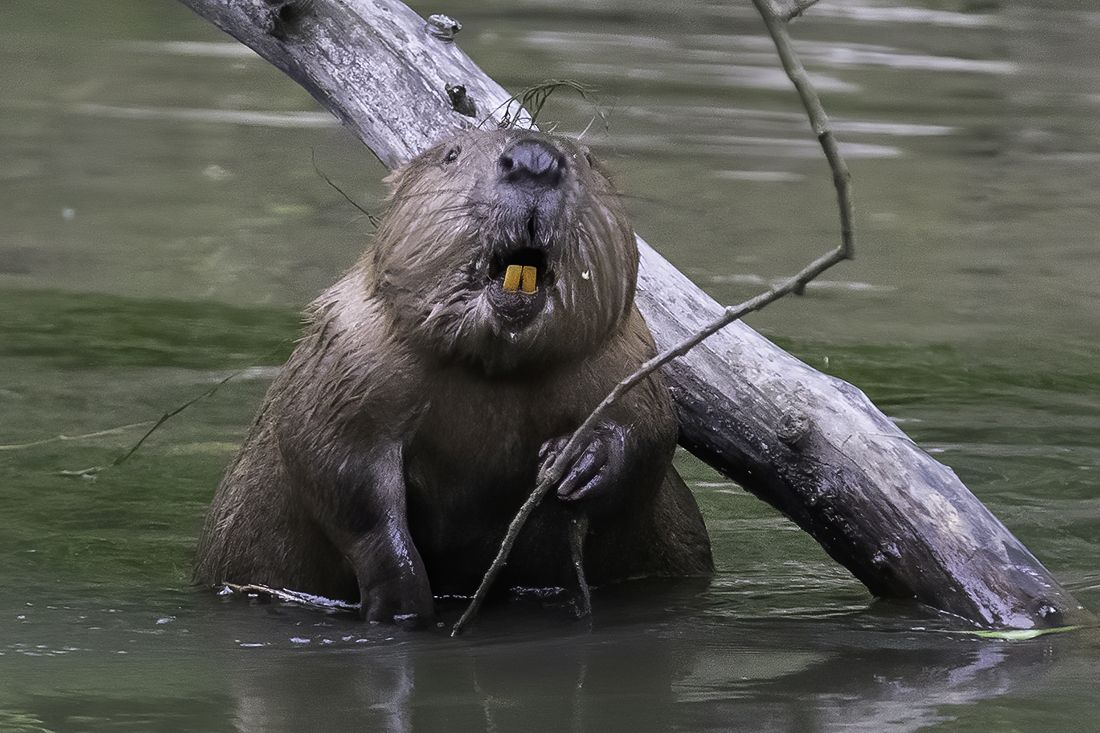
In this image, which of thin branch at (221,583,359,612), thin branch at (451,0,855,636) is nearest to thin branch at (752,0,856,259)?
thin branch at (451,0,855,636)

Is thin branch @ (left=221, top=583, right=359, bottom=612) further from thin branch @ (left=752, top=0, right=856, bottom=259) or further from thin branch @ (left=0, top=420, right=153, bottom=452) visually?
thin branch @ (left=752, top=0, right=856, bottom=259)

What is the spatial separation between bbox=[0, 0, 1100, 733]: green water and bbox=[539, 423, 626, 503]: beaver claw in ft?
0.99

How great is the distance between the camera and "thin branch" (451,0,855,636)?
3.19m

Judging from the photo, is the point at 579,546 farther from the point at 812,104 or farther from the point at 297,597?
the point at 812,104

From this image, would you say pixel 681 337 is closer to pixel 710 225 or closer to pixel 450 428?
pixel 450 428

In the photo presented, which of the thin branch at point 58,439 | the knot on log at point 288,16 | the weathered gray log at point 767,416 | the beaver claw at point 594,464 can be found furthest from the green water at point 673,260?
the knot on log at point 288,16

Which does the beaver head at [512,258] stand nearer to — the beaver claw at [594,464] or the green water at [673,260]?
the beaver claw at [594,464]

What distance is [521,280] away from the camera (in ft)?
13.0

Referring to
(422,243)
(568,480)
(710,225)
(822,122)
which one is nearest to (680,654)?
(568,480)

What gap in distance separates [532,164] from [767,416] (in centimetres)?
102

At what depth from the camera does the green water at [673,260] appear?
370 cm

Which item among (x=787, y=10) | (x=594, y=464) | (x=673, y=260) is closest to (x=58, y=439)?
(x=594, y=464)

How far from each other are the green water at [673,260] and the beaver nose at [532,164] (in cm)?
91

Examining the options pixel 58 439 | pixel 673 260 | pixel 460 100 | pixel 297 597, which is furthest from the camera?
pixel 673 260
